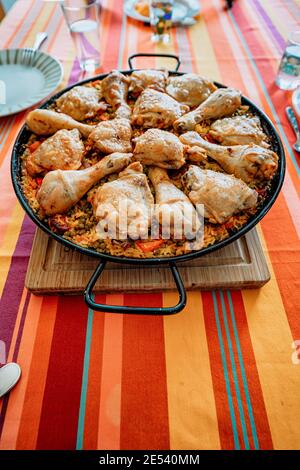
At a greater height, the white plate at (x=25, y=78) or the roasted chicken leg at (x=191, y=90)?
the white plate at (x=25, y=78)

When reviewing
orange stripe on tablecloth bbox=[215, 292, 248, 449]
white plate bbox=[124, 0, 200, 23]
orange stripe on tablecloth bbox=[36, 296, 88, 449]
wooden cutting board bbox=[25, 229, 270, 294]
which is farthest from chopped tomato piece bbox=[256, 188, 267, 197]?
white plate bbox=[124, 0, 200, 23]

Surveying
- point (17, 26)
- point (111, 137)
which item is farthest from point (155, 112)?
point (17, 26)

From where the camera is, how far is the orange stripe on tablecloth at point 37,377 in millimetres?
851

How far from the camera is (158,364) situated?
971 mm

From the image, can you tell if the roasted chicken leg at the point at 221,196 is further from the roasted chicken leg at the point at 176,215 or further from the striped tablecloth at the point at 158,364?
the striped tablecloth at the point at 158,364

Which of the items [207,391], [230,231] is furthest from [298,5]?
[207,391]

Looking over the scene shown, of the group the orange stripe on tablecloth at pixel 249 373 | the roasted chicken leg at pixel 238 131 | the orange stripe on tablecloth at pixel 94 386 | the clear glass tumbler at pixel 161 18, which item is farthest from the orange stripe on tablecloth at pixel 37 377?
the clear glass tumbler at pixel 161 18

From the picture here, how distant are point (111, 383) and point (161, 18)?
2.35m

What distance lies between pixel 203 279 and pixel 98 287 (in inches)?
14.6

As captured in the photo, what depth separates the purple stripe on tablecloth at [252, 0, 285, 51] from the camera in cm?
223

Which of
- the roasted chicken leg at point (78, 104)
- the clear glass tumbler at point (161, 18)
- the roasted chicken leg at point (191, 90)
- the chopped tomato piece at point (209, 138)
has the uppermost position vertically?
the clear glass tumbler at point (161, 18)

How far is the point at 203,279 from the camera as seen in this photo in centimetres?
109

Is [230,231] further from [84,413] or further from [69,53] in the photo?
[69,53]

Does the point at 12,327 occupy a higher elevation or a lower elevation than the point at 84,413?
higher
